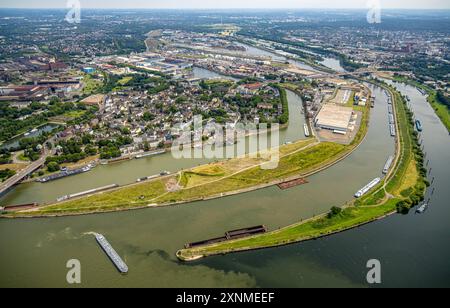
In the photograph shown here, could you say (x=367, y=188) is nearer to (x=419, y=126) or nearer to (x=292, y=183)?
(x=292, y=183)

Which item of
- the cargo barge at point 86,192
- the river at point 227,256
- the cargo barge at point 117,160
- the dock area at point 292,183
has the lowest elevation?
the river at point 227,256

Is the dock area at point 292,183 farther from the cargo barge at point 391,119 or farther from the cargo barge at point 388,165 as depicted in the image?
the cargo barge at point 391,119

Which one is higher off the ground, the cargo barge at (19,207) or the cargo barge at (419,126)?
the cargo barge at (419,126)

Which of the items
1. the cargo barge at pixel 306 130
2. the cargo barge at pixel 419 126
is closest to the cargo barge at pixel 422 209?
the cargo barge at pixel 306 130

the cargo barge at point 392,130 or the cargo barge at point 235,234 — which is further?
the cargo barge at point 392,130

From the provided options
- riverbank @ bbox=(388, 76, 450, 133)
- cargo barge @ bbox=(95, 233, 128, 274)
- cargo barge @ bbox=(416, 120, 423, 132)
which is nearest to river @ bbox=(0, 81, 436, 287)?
cargo barge @ bbox=(95, 233, 128, 274)

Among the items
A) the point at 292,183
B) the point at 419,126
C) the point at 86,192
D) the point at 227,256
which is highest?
the point at 419,126

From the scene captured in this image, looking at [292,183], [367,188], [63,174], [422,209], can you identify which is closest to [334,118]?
[367,188]
